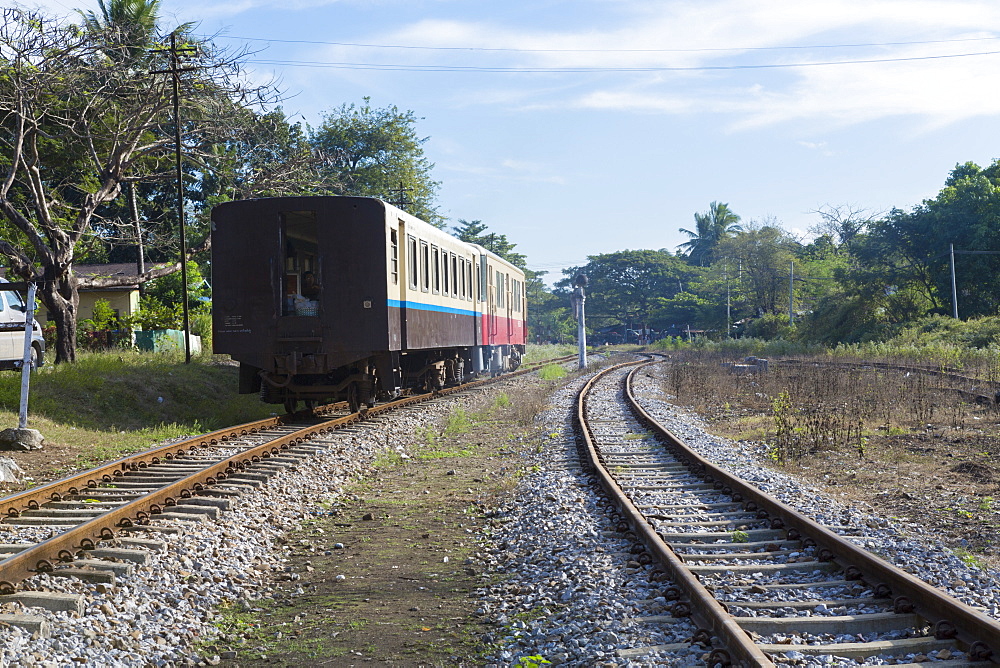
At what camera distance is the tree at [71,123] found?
1775cm

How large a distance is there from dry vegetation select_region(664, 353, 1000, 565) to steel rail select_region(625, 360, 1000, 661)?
1.00 metres

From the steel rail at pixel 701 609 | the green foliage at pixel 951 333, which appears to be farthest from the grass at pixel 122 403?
the green foliage at pixel 951 333

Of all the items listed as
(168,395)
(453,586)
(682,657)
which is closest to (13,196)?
(168,395)

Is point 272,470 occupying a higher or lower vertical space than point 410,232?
lower

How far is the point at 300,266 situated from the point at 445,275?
12.9 ft

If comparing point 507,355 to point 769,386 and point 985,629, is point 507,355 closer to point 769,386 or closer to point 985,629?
point 769,386

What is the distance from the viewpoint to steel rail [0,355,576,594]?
5223 mm

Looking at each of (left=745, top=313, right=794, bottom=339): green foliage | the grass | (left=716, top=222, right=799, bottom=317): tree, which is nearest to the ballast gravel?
the grass

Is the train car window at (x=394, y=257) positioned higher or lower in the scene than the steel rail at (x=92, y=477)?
higher

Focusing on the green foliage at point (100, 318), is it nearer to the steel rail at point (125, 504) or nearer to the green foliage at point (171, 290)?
the green foliage at point (171, 290)

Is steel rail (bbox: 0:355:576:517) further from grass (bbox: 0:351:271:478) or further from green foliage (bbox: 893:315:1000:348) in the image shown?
green foliage (bbox: 893:315:1000:348)

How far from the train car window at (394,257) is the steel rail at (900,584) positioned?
7.45 meters

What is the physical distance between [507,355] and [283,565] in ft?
77.3

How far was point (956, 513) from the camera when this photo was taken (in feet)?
22.8
